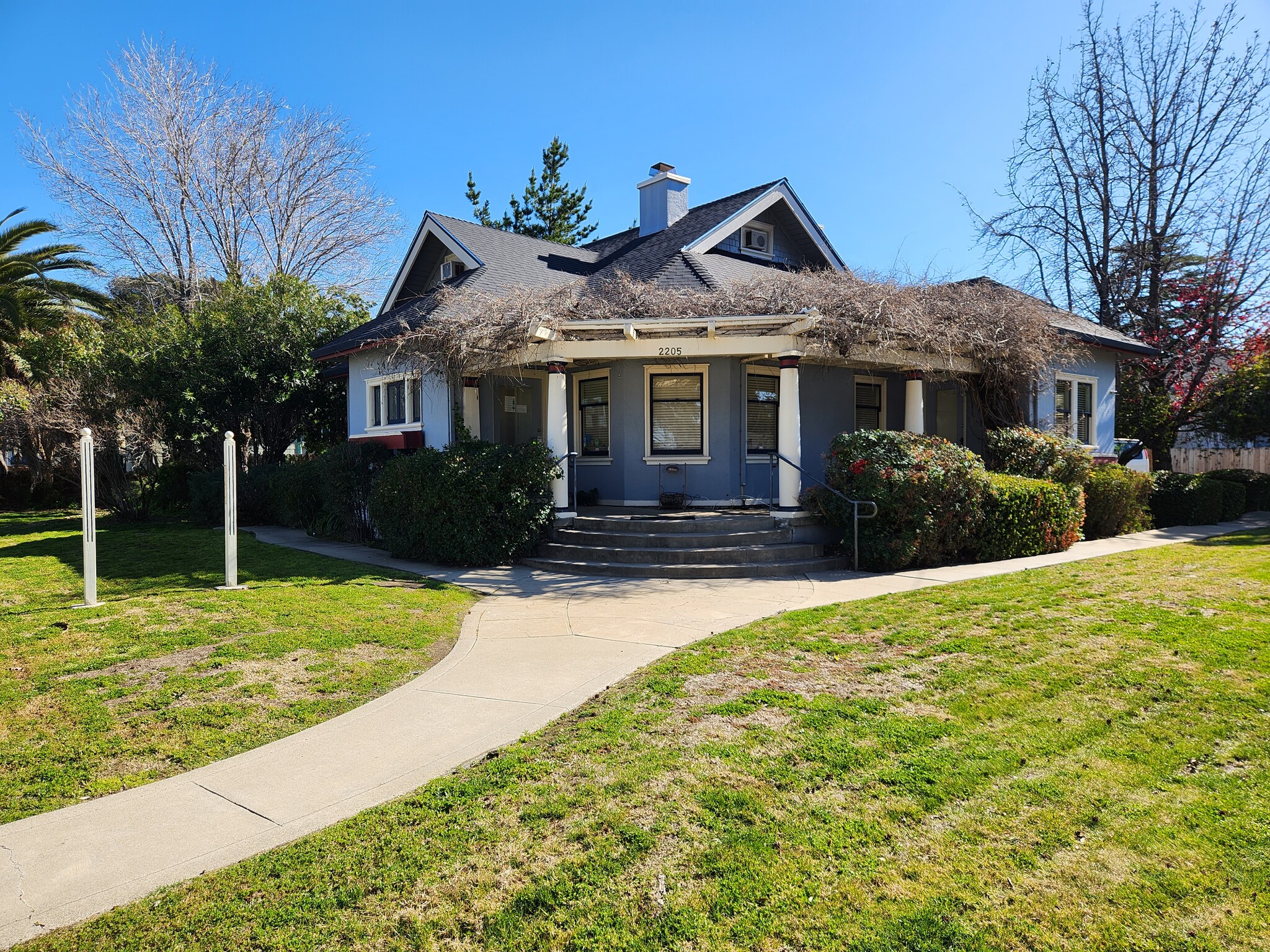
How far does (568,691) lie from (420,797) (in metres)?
1.74

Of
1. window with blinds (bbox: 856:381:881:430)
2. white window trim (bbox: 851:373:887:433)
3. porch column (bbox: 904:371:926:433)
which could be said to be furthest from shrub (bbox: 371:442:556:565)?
window with blinds (bbox: 856:381:881:430)

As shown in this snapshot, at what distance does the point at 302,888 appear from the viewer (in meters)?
2.87

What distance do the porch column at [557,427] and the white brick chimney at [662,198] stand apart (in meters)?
8.75

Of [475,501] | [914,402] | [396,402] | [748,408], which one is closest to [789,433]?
[748,408]

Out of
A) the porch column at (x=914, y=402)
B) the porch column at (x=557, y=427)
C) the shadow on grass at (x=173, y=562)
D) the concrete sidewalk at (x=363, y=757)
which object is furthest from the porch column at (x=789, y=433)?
the shadow on grass at (x=173, y=562)

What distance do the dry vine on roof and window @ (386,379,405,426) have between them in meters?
3.60

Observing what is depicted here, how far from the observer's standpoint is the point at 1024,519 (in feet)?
36.7

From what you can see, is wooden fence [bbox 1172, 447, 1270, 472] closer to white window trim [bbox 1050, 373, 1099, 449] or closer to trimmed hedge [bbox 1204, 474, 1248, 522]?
trimmed hedge [bbox 1204, 474, 1248, 522]

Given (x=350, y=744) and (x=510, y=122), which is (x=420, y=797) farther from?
(x=510, y=122)

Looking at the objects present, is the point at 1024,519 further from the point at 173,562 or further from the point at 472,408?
the point at 173,562

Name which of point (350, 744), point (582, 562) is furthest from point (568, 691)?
point (582, 562)

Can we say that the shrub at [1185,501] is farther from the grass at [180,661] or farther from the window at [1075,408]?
the grass at [180,661]

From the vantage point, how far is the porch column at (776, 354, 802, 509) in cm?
1134

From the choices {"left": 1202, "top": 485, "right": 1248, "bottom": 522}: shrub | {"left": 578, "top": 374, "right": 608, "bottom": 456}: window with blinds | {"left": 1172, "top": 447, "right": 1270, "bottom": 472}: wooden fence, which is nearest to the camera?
{"left": 578, "top": 374, "right": 608, "bottom": 456}: window with blinds
